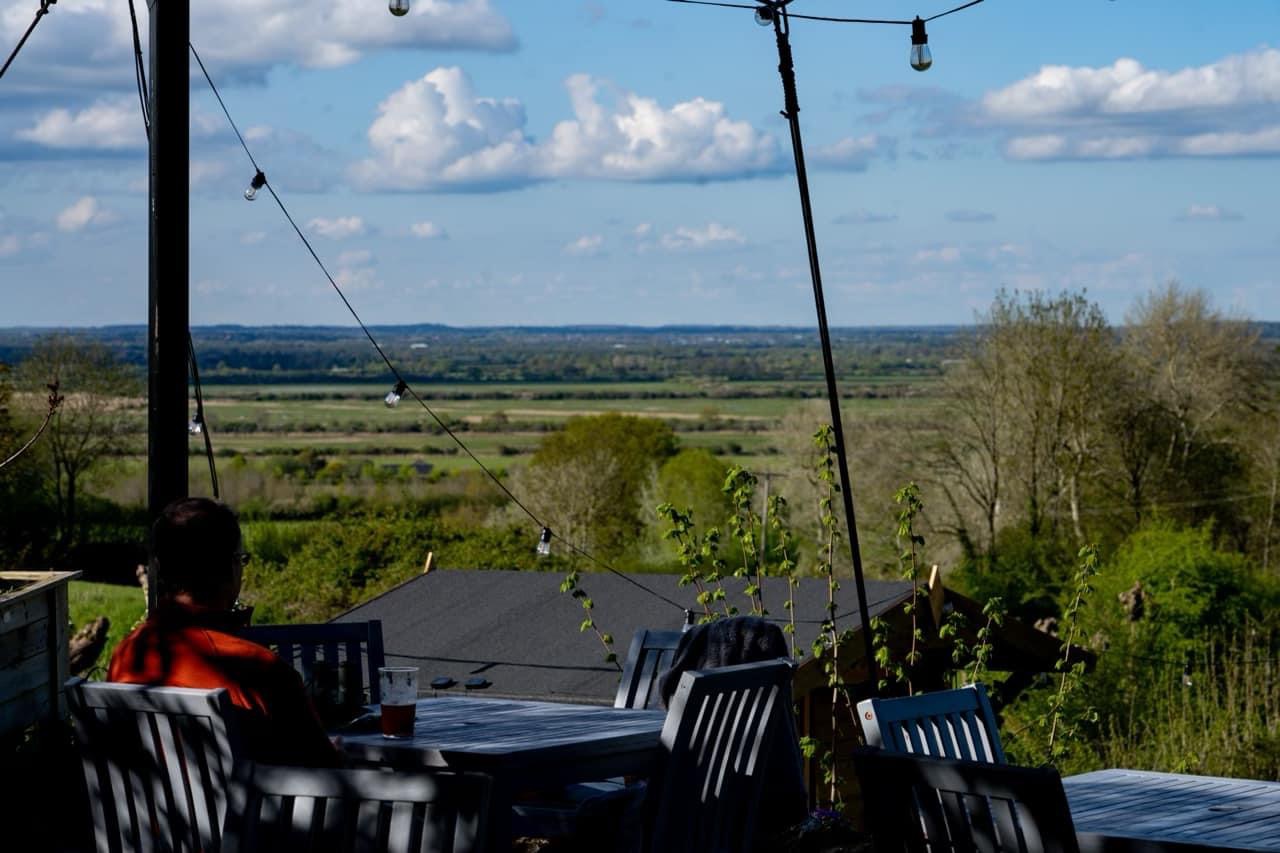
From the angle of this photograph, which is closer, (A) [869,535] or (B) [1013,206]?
(A) [869,535]

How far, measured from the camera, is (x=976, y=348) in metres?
40.2

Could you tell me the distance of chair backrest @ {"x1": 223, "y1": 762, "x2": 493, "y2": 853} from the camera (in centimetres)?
217

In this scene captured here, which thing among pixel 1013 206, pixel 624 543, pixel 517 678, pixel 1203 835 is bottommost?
pixel 624 543

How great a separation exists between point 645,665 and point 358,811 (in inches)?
100

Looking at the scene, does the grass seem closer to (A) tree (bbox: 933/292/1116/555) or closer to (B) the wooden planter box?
(A) tree (bbox: 933/292/1116/555)

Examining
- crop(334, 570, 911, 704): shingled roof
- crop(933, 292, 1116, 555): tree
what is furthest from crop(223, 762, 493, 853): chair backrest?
crop(933, 292, 1116, 555): tree

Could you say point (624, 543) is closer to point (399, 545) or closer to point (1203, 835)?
point (399, 545)

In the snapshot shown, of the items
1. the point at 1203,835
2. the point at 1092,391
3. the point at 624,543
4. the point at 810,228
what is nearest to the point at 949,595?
the point at 810,228

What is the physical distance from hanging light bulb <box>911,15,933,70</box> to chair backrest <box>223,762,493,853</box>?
10.9 ft

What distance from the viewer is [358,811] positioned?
2238 mm

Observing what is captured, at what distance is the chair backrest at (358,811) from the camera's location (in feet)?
7.13

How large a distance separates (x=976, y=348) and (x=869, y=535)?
17.7ft

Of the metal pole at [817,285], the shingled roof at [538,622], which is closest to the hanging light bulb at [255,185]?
the metal pole at [817,285]

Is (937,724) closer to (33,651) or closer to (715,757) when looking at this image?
(715,757)
